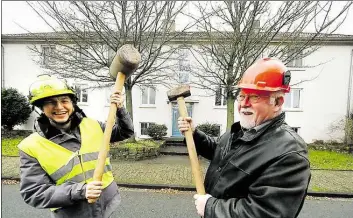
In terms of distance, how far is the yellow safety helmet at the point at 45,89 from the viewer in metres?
1.97

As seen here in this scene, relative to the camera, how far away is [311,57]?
15.5m

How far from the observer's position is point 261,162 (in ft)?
4.82

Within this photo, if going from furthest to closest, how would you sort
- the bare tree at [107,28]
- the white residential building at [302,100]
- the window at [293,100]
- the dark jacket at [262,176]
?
the window at [293,100] < the white residential building at [302,100] < the bare tree at [107,28] < the dark jacket at [262,176]

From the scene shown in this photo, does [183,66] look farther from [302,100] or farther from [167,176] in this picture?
[302,100]

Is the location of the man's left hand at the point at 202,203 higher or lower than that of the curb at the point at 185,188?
higher

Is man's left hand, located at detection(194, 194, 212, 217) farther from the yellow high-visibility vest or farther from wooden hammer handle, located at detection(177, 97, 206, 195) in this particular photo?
the yellow high-visibility vest

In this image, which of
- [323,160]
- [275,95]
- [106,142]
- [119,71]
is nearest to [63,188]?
[106,142]

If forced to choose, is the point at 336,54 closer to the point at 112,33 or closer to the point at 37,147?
the point at 112,33

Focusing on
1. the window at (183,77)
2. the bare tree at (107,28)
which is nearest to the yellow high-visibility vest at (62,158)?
the bare tree at (107,28)

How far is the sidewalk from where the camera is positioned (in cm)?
694

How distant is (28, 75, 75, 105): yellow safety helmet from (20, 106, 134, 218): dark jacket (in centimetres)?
21

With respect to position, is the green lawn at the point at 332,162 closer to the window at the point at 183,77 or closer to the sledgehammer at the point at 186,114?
the window at the point at 183,77

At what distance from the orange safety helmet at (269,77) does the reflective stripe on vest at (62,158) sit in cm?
127

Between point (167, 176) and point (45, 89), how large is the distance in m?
6.43
